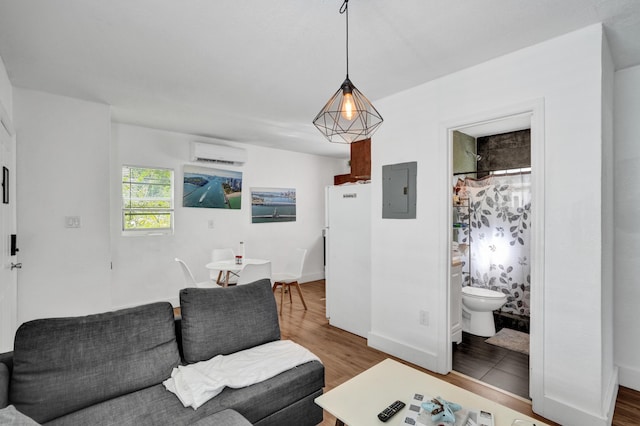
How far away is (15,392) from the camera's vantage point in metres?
1.43

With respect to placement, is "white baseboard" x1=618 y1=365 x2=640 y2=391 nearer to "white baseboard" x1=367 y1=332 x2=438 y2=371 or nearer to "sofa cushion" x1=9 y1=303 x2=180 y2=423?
"white baseboard" x1=367 y1=332 x2=438 y2=371

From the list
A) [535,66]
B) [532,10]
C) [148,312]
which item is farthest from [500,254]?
[148,312]

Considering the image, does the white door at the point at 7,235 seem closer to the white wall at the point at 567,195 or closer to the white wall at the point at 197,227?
the white wall at the point at 197,227

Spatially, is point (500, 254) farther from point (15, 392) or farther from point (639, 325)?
point (15, 392)

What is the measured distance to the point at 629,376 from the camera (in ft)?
8.16

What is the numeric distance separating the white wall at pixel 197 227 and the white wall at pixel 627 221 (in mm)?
4533

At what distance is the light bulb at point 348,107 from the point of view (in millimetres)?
1541

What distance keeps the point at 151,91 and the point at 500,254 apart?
14.0 feet

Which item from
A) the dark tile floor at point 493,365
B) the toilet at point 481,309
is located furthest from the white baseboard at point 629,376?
the toilet at point 481,309

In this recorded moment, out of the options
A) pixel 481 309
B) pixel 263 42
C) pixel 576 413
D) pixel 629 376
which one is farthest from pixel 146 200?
pixel 629 376

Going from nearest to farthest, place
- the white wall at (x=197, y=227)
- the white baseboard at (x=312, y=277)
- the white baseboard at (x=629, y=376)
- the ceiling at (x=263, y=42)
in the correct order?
the ceiling at (x=263, y=42), the white baseboard at (x=629, y=376), the white wall at (x=197, y=227), the white baseboard at (x=312, y=277)

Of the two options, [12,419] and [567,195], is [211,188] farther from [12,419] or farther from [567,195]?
[567,195]

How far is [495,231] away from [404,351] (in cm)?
200

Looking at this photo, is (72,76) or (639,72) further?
(72,76)
